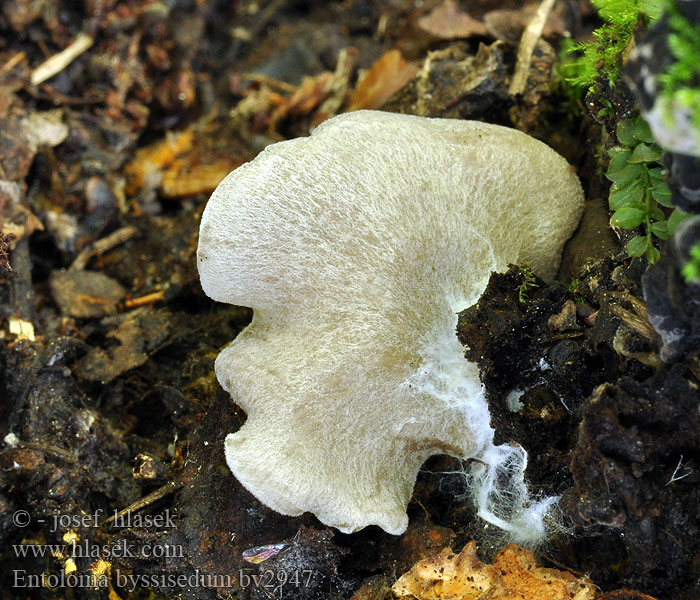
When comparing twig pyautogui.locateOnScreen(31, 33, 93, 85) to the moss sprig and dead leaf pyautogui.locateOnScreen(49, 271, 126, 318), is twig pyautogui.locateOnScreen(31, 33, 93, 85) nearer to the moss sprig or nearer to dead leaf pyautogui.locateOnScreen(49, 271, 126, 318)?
dead leaf pyautogui.locateOnScreen(49, 271, 126, 318)

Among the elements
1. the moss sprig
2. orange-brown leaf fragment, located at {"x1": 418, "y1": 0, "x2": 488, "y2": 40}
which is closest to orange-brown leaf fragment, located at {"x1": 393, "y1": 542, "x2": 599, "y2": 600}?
the moss sprig

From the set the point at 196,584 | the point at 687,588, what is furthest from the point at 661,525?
the point at 196,584

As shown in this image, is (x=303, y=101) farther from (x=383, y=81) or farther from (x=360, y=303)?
(x=360, y=303)

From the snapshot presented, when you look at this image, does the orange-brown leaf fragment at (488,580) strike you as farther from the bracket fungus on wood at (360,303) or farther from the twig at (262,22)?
the twig at (262,22)

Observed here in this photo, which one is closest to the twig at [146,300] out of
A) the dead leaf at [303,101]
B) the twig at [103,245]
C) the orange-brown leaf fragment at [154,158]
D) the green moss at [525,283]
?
the twig at [103,245]

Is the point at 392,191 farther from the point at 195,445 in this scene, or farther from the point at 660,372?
the point at 195,445

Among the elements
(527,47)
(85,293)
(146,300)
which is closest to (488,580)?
(146,300)
